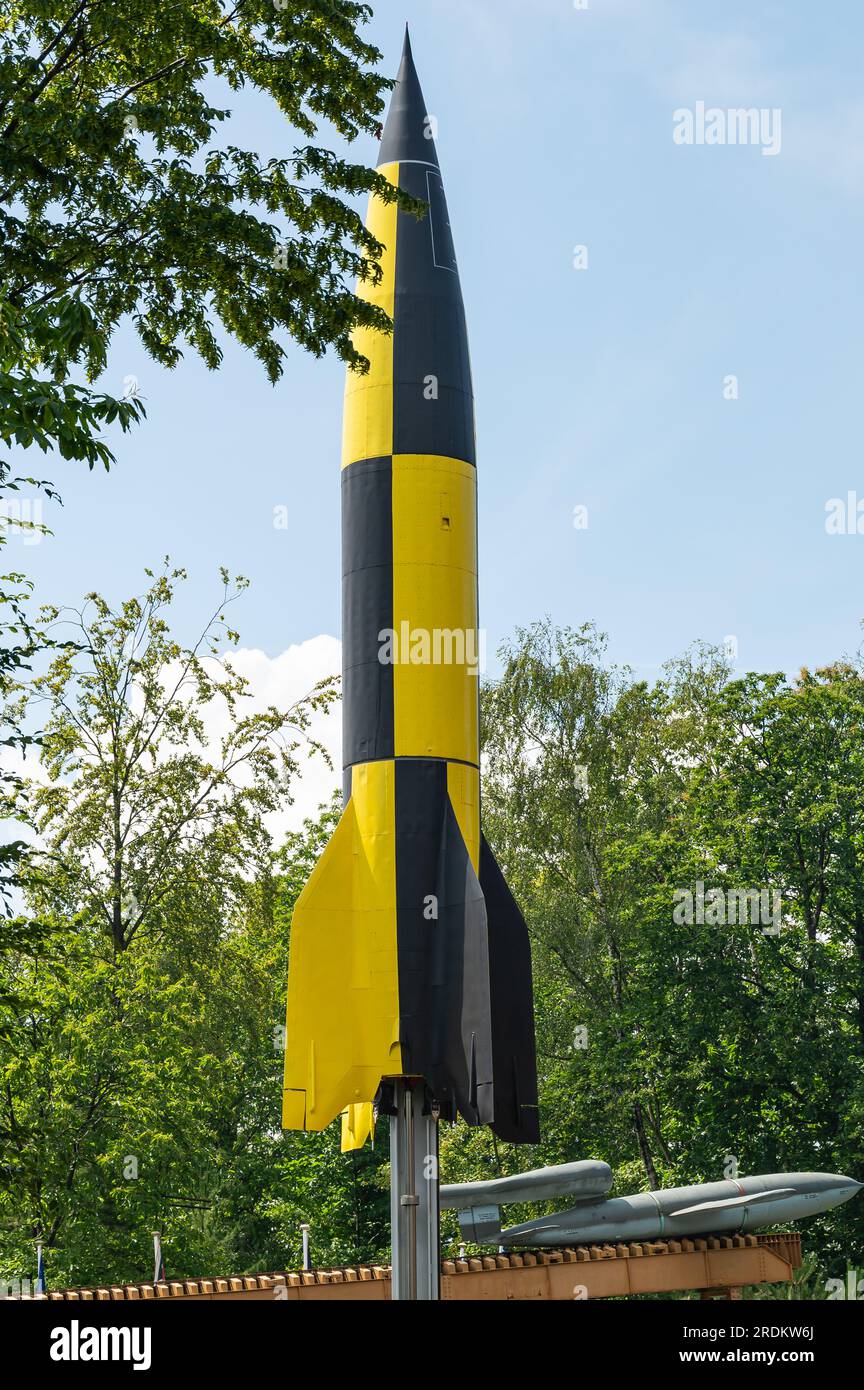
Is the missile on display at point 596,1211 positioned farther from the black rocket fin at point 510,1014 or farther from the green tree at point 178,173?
the green tree at point 178,173

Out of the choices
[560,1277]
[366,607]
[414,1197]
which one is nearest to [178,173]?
[366,607]

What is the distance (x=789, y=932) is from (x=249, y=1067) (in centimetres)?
1487

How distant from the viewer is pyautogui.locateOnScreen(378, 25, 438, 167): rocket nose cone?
18234 millimetres

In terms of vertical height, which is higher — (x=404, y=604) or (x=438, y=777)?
(x=404, y=604)

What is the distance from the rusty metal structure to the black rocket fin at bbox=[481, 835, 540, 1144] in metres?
4.02

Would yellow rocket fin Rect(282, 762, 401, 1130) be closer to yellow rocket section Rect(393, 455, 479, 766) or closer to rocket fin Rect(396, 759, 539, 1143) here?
rocket fin Rect(396, 759, 539, 1143)

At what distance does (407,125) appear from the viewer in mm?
18453

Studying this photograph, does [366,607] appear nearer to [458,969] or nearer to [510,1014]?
[458,969]

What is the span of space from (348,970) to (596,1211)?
916 centimetres

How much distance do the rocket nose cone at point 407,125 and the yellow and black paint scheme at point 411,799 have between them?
1042 mm

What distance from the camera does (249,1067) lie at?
1476 inches

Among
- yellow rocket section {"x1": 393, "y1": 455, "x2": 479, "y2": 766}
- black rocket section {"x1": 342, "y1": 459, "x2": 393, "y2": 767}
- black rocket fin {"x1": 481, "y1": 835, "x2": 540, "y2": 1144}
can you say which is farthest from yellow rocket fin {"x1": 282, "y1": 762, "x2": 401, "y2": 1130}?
black rocket fin {"x1": 481, "y1": 835, "x2": 540, "y2": 1144}
